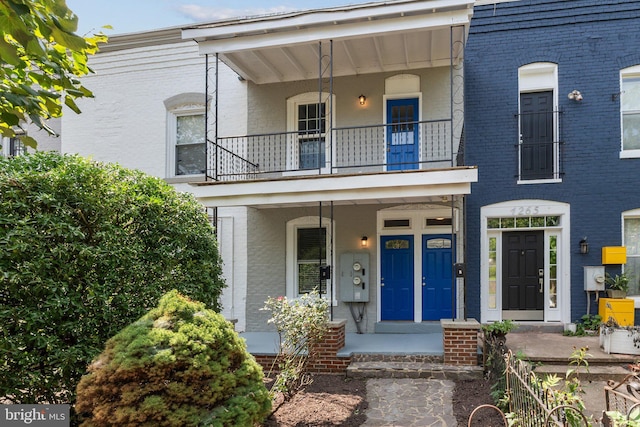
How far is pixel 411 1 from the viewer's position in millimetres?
7832

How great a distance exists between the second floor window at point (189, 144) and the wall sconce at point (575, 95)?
8650 mm

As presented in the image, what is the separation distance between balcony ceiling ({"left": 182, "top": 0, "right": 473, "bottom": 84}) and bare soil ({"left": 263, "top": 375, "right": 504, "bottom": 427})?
5.61 meters

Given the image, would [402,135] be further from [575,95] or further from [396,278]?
[575,95]

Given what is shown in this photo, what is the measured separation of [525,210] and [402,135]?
124 inches

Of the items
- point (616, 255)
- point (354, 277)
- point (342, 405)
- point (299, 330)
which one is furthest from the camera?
point (354, 277)

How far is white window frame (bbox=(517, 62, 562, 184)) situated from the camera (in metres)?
9.87

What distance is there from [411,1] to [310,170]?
168 inches

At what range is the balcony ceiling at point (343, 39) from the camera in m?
7.95

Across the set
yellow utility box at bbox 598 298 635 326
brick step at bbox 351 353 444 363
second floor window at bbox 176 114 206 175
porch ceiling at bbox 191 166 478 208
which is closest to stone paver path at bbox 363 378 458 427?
brick step at bbox 351 353 444 363

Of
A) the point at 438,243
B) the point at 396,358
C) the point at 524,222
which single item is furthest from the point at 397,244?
the point at 396,358

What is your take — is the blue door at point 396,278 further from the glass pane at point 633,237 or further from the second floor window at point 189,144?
the second floor window at point 189,144

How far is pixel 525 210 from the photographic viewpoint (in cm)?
980

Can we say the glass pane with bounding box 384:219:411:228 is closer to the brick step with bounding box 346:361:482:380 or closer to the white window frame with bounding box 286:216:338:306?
the white window frame with bounding box 286:216:338:306

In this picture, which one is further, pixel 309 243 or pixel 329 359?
pixel 309 243
